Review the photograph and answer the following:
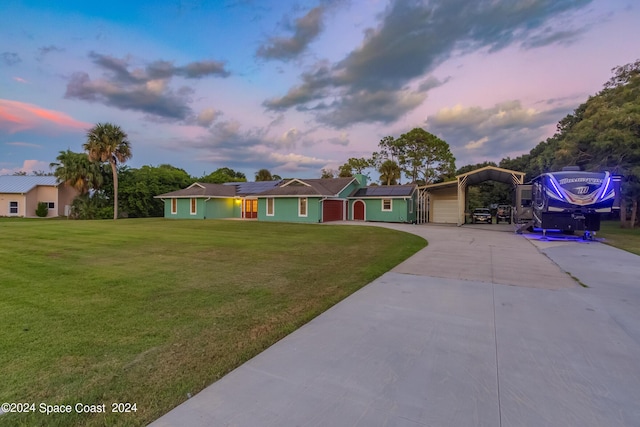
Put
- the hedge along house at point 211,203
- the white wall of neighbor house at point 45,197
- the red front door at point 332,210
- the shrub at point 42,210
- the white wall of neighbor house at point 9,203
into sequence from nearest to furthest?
the red front door at point 332,210, the hedge along house at point 211,203, the white wall of neighbor house at point 9,203, the shrub at point 42,210, the white wall of neighbor house at point 45,197

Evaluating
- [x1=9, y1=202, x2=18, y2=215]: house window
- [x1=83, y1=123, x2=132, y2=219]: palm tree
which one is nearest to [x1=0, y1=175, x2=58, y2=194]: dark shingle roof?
[x1=9, y1=202, x2=18, y2=215]: house window

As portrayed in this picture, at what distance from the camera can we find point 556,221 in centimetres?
1412

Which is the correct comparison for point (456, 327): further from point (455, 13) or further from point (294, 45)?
point (294, 45)

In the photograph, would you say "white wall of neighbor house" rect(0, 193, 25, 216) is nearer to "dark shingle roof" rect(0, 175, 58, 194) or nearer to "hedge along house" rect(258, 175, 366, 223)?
"dark shingle roof" rect(0, 175, 58, 194)

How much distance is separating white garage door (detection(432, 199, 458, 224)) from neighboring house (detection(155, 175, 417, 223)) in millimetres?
3349

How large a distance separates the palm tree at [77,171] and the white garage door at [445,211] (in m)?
35.8

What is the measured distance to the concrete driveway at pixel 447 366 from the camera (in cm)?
213

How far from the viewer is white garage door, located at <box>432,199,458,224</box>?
28203 millimetres

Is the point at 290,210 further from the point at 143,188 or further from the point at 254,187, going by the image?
the point at 143,188

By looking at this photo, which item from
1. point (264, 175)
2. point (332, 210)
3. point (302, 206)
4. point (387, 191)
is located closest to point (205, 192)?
point (302, 206)

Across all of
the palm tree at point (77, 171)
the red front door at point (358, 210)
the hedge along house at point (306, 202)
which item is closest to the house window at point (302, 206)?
the hedge along house at point (306, 202)

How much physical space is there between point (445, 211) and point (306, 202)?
Result: 47.3 ft

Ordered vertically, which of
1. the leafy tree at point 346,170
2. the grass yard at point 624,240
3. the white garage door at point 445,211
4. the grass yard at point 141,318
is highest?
the leafy tree at point 346,170

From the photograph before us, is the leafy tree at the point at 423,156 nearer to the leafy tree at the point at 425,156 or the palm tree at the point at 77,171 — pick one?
the leafy tree at the point at 425,156
